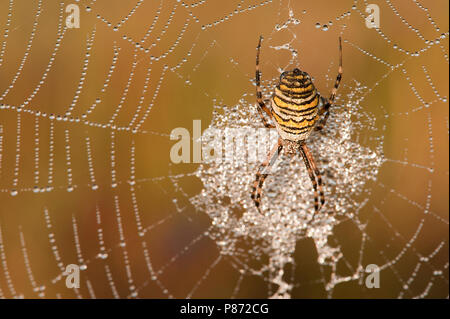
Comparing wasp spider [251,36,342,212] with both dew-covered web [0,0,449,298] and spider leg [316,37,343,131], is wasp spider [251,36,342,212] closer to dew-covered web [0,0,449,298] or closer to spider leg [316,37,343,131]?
spider leg [316,37,343,131]

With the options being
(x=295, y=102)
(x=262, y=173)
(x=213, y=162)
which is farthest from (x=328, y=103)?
(x=213, y=162)

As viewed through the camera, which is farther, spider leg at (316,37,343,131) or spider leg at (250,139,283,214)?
spider leg at (250,139,283,214)

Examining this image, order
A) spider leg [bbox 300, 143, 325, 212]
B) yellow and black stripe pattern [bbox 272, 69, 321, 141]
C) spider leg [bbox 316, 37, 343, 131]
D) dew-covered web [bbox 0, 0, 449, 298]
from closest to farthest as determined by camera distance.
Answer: yellow and black stripe pattern [bbox 272, 69, 321, 141] → spider leg [bbox 316, 37, 343, 131] → dew-covered web [bbox 0, 0, 449, 298] → spider leg [bbox 300, 143, 325, 212]

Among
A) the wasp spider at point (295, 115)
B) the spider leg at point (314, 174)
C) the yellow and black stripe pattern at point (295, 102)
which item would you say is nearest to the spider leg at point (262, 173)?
the wasp spider at point (295, 115)

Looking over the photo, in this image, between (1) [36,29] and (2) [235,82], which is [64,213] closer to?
(1) [36,29]

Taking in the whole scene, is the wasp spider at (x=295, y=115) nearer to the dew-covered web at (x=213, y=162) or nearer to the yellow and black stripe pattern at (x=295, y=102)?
the yellow and black stripe pattern at (x=295, y=102)

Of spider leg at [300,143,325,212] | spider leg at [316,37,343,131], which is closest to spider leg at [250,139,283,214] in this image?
spider leg at [300,143,325,212]

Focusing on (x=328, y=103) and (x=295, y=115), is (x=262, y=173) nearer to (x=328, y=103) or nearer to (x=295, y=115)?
(x=328, y=103)
